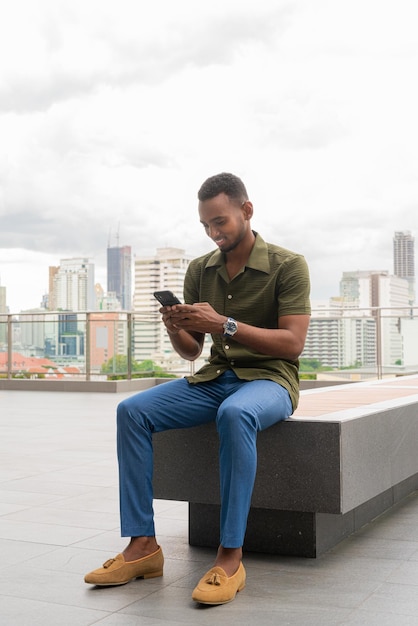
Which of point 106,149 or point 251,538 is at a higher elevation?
point 106,149

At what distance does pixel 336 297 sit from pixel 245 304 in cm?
949

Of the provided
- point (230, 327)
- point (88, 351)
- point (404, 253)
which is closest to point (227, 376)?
point (230, 327)

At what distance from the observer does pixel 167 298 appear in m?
3.02

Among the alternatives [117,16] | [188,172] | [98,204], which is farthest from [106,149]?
[117,16]

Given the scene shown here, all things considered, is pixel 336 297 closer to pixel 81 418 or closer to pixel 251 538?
pixel 81 418

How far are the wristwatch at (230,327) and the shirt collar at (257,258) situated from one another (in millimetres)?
310

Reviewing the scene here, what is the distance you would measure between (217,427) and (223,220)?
77cm

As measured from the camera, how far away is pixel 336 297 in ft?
41.4

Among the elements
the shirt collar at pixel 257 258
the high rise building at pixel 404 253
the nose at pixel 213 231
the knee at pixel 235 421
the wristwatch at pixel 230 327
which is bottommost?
the knee at pixel 235 421

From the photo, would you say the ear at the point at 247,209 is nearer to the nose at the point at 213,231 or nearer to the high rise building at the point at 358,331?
the nose at the point at 213,231

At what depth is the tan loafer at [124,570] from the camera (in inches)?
114

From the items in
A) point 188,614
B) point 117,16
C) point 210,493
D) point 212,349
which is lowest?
point 188,614


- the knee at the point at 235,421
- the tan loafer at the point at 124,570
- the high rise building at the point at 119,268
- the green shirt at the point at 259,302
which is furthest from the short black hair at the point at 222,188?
the high rise building at the point at 119,268

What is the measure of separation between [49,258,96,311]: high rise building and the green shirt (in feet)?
34.1
